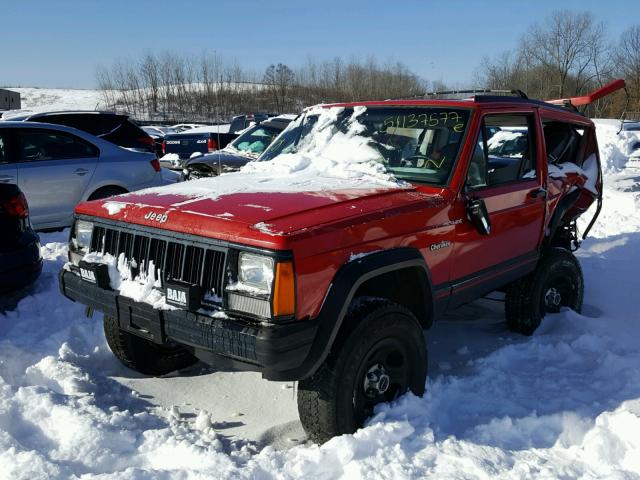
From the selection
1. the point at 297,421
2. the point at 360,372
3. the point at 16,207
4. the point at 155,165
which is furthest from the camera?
the point at 155,165

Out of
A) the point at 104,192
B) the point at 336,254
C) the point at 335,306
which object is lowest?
the point at 104,192

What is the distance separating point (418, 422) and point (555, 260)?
94.5 inches

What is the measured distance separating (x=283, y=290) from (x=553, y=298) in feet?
10.9

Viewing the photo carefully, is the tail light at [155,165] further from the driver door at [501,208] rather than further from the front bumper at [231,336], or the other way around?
the front bumper at [231,336]

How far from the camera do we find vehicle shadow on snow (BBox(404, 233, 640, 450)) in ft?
11.1

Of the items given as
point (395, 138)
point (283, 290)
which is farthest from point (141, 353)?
point (395, 138)

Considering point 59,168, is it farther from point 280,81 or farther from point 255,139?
point 280,81

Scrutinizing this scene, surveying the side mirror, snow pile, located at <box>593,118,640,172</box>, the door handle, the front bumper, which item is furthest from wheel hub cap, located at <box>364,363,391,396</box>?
snow pile, located at <box>593,118,640,172</box>

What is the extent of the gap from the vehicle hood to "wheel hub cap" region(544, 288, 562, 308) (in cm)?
206

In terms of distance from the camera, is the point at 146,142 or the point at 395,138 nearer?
the point at 395,138

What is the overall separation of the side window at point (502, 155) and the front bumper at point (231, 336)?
1.78m

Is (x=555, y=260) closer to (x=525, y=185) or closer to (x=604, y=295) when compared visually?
(x=525, y=185)

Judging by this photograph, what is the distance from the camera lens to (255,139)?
11930 mm

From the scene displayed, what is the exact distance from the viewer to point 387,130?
13.9 feet
